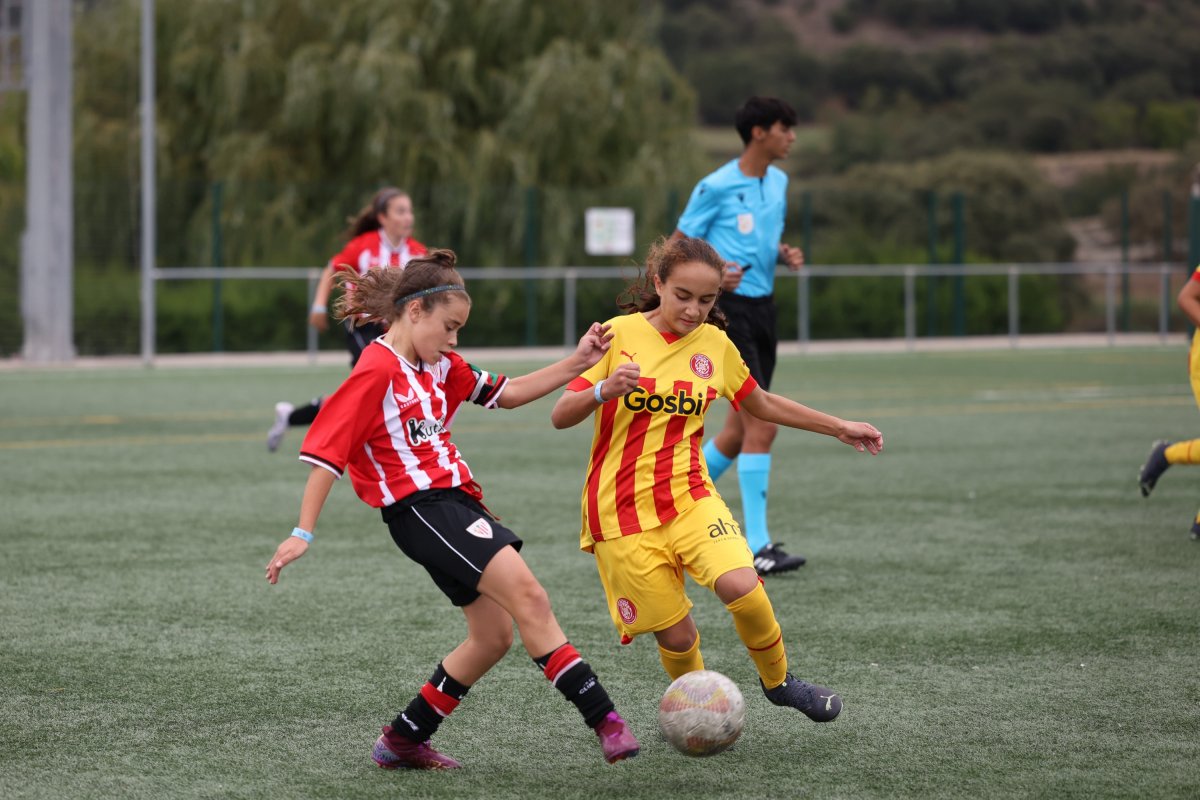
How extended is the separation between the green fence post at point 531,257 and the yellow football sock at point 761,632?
2227cm

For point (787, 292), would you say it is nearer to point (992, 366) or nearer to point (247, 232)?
point (992, 366)

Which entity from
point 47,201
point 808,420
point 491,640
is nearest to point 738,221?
point 808,420

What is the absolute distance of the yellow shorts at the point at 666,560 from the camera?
4770mm

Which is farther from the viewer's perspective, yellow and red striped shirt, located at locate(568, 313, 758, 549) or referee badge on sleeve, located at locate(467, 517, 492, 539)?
yellow and red striped shirt, located at locate(568, 313, 758, 549)

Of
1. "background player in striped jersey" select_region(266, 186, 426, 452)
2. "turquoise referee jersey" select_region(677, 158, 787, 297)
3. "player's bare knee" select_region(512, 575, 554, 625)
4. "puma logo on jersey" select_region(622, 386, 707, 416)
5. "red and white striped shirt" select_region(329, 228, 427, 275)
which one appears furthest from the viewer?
"red and white striped shirt" select_region(329, 228, 427, 275)

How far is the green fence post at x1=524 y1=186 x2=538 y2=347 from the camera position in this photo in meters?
27.0

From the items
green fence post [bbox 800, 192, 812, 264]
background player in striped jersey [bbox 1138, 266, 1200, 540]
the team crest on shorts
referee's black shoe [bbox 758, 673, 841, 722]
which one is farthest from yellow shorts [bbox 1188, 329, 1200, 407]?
green fence post [bbox 800, 192, 812, 264]

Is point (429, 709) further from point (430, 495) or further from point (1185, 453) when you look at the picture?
point (1185, 453)

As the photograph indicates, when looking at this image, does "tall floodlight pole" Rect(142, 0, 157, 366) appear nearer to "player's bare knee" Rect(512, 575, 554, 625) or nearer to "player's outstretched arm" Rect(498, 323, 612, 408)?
"player's outstretched arm" Rect(498, 323, 612, 408)

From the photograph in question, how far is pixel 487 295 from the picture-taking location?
26.8 metres

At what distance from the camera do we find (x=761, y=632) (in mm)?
4750

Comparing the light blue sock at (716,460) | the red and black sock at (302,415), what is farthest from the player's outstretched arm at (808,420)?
the red and black sock at (302,415)

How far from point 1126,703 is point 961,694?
508 millimetres

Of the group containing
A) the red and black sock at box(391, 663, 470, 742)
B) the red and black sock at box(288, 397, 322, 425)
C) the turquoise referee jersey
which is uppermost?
the turquoise referee jersey
